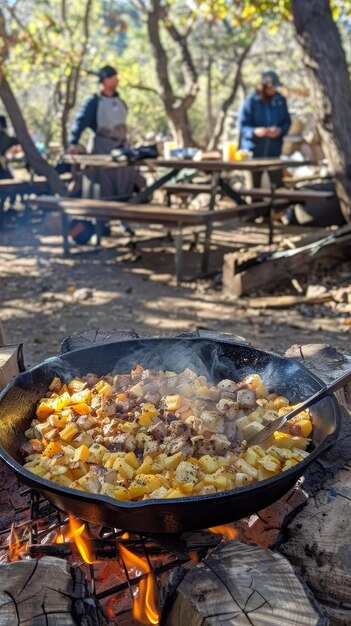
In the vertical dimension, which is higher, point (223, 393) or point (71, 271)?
point (223, 393)

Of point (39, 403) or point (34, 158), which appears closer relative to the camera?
point (39, 403)

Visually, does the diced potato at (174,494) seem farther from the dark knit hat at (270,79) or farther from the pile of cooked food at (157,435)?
the dark knit hat at (270,79)

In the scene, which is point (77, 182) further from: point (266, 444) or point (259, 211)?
point (266, 444)

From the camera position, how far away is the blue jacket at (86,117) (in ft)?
33.7

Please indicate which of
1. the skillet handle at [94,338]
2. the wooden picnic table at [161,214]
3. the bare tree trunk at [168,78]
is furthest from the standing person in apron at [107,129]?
the skillet handle at [94,338]

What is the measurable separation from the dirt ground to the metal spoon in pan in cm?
309

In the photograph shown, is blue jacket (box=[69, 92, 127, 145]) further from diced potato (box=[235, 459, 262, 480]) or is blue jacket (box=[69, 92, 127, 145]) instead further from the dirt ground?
diced potato (box=[235, 459, 262, 480])

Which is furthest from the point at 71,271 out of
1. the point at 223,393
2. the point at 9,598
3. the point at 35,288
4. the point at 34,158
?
the point at 9,598

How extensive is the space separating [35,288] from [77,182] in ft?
11.9

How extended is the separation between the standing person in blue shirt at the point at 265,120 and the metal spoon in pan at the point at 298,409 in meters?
9.15

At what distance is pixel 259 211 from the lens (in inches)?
366

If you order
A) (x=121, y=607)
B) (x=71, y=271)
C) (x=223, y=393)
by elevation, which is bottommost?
(x=71, y=271)

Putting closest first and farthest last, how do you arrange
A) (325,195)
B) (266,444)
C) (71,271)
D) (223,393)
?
(266,444) → (223,393) → (71,271) → (325,195)

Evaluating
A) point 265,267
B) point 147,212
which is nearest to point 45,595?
point 265,267
